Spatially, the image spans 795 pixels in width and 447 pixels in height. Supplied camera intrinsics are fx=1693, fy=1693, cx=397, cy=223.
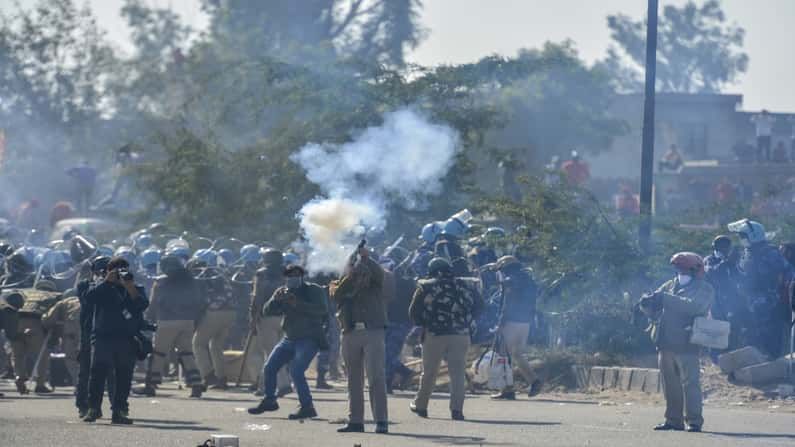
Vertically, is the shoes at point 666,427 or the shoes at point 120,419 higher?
the shoes at point 666,427

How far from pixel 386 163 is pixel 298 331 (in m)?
7.99

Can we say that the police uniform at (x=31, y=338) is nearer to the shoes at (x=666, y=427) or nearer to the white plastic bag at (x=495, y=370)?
the white plastic bag at (x=495, y=370)

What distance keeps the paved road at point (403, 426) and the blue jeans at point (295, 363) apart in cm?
29

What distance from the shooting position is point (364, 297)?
15555 mm

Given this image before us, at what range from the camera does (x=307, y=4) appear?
6066 centimetres

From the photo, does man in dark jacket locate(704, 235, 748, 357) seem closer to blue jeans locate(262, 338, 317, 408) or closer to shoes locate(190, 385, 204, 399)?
blue jeans locate(262, 338, 317, 408)

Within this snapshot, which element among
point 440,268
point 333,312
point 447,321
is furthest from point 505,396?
point 333,312

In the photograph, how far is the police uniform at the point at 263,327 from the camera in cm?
1964

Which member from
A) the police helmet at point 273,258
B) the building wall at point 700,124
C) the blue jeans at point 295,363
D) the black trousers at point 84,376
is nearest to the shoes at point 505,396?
the police helmet at point 273,258

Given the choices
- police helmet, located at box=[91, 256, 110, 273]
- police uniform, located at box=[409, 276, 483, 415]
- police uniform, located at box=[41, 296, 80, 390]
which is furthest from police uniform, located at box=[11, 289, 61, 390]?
police uniform, located at box=[409, 276, 483, 415]

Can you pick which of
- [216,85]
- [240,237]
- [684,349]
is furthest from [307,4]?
[684,349]

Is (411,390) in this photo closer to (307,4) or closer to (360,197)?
(360,197)

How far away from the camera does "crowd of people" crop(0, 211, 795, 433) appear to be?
624 inches

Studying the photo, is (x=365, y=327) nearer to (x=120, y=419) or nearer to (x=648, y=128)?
(x=120, y=419)
